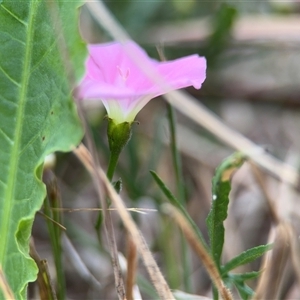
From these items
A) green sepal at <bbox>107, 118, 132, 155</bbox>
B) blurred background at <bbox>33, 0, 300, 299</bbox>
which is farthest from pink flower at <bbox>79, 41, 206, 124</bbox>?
blurred background at <bbox>33, 0, 300, 299</bbox>

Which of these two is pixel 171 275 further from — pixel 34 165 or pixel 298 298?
pixel 34 165

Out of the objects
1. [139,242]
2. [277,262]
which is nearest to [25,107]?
[139,242]

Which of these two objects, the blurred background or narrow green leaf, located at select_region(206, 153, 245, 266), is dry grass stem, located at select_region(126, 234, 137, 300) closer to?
narrow green leaf, located at select_region(206, 153, 245, 266)

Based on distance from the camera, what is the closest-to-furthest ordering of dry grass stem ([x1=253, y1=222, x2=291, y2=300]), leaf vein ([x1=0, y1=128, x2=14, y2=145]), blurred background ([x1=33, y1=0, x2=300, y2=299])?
1. dry grass stem ([x1=253, y1=222, x2=291, y2=300])
2. leaf vein ([x1=0, y1=128, x2=14, y2=145])
3. blurred background ([x1=33, y1=0, x2=300, y2=299])

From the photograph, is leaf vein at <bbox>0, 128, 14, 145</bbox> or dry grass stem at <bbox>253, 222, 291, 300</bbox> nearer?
dry grass stem at <bbox>253, 222, 291, 300</bbox>

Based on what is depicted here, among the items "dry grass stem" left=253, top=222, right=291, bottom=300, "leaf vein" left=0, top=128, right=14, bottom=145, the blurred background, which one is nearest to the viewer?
"dry grass stem" left=253, top=222, right=291, bottom=300

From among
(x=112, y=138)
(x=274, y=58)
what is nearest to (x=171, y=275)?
(x=112, y=138)

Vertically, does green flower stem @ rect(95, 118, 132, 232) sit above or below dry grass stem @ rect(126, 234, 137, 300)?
above

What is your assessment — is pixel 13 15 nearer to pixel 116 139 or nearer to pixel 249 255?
pixel 116 139
